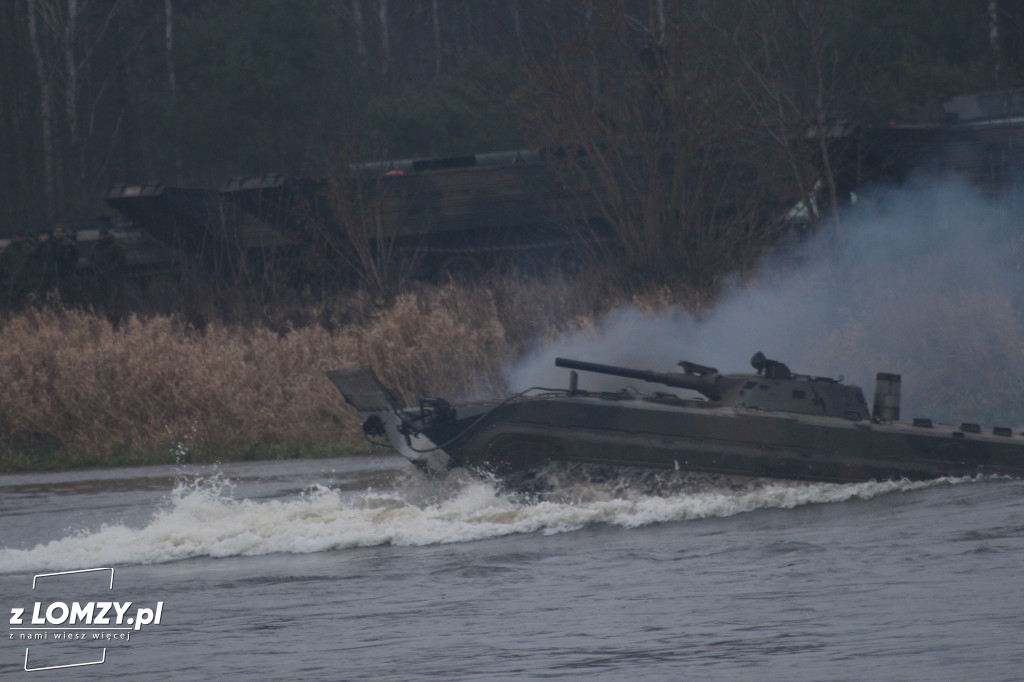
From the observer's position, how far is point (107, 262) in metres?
29.8

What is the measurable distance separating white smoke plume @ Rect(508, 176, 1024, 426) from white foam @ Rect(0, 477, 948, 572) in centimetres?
623

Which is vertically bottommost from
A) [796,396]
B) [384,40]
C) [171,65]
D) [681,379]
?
[796,396]

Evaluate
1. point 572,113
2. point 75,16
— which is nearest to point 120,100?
point 75,16

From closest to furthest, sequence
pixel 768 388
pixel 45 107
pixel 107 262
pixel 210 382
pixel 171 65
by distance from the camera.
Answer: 1. pixel 768 388
2. pixel 210 382
3. pixel 107 262
4. pixel 45 107
5. pixel 171 65

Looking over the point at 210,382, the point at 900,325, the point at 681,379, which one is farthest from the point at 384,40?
the point at 681,379

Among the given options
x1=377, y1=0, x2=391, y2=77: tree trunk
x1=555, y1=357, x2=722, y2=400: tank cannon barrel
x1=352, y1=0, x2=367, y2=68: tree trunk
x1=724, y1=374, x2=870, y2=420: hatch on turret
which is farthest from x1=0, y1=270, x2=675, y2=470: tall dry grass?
x1=352, y1=0, x2=367, y2=68: tree trunk

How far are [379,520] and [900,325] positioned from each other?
11.3 metres

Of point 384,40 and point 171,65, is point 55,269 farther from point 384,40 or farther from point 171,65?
point 384,40

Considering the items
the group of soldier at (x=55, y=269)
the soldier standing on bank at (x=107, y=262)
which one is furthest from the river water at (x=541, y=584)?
the soldier standing on bank at (x=107, y=262)

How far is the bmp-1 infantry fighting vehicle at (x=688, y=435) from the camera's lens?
1394 cm

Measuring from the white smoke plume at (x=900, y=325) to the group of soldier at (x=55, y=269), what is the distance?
10.3m

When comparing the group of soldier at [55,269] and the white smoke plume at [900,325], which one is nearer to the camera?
the white smoke plume at [900,325]

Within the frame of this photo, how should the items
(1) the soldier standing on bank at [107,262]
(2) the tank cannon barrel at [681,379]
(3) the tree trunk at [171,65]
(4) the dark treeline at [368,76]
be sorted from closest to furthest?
(2) the tank cannon barrel at [681,379]
(1) the soldier standing on bank at [107,262]
(4) the dark treeline at [368,76]
(3) the tree trunk at [171,65]

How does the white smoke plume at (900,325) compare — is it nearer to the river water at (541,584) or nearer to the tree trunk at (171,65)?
the river water at (541,584)
